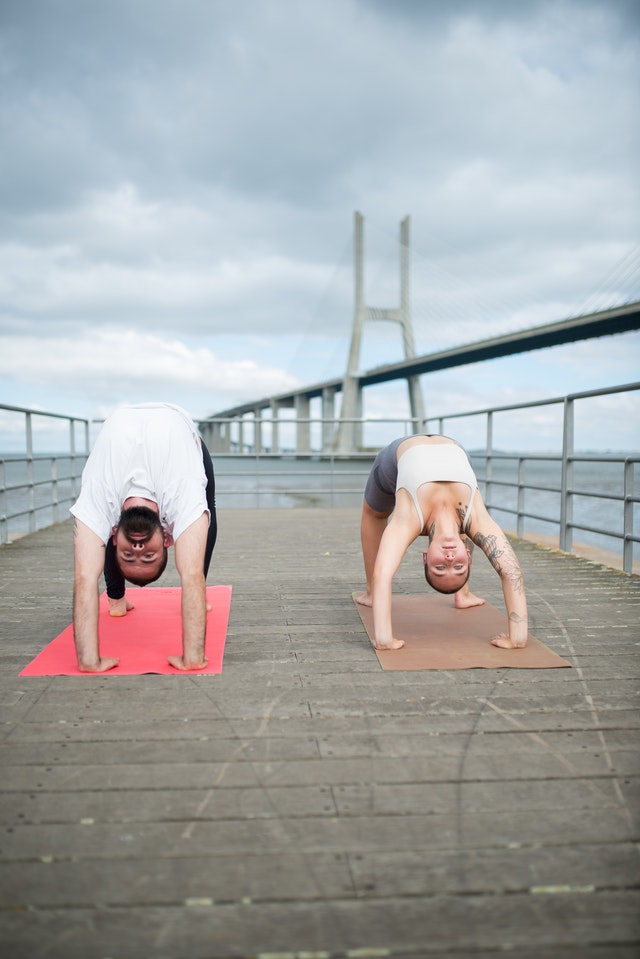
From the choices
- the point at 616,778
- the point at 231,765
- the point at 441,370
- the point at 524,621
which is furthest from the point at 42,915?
the point at 441,370

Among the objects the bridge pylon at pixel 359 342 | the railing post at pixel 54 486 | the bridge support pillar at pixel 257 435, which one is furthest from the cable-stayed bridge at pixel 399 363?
the railing post at pixel 54 486

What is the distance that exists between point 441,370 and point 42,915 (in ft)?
62.8

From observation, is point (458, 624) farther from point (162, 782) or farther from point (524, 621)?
point (162, 782)

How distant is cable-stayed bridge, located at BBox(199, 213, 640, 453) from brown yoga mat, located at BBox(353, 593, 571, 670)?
31.3 feet

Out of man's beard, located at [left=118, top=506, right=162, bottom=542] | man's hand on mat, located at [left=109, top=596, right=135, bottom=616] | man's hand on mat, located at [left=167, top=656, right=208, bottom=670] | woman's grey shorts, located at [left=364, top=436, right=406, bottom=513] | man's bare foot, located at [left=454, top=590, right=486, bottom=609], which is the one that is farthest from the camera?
man's bare foot, located at [left=454, top=590, right=486, bottom=609]

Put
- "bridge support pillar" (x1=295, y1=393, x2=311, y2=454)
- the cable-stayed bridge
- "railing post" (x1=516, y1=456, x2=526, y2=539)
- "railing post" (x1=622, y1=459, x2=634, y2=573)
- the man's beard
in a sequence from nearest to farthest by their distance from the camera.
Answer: the man's beard
"railing post" (x1=622, y1=459, x2=634, y2=573)
"railing post" (x1=516, y1=456, x2=526, y2=539)
the cable-stayed bridge
"bridge support pillar" (x1=295, y1=393, x2=311, y2=454)

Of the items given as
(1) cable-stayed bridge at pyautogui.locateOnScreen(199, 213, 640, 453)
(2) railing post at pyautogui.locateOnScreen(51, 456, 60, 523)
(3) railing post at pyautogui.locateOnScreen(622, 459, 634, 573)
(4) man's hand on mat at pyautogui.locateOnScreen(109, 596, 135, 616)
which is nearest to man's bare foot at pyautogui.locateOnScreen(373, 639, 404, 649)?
(4) man's hand on mat at pyautogui.locateOnScreen(109, 596, 135, 616)

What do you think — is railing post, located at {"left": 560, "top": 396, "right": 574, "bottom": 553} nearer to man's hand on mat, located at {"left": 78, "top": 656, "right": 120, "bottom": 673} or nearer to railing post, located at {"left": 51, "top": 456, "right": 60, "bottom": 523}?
man's hand on mat, located at {"left": 78, "top": 656, "right": 120, "bottom": 673}

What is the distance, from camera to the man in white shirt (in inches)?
92.7

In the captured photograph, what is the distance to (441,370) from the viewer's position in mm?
19516

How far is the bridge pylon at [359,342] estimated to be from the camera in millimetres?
17531

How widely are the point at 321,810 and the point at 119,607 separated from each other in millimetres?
2022

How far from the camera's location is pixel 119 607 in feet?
10.7

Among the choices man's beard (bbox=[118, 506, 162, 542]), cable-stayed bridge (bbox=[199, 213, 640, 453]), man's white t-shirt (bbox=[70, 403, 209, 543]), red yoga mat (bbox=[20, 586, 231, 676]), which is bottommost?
red yoga mat (bbox=[20, 586, 231, 676])
